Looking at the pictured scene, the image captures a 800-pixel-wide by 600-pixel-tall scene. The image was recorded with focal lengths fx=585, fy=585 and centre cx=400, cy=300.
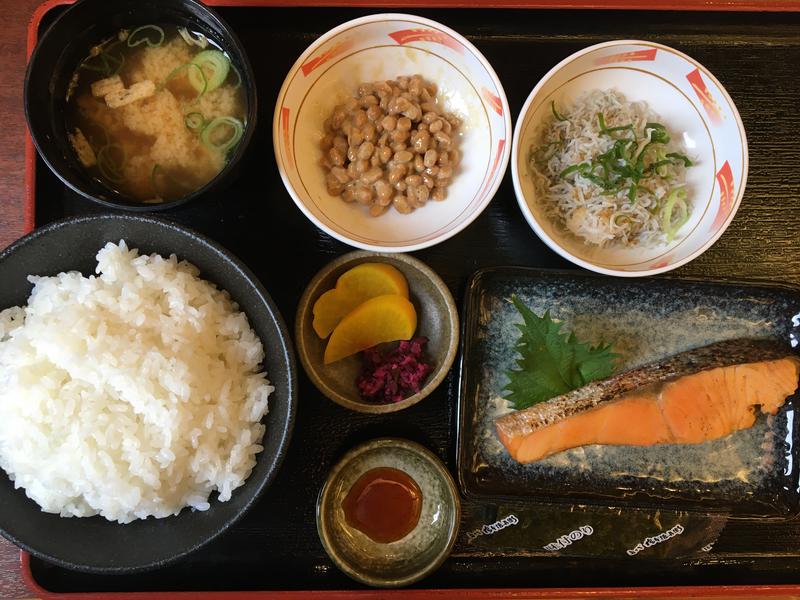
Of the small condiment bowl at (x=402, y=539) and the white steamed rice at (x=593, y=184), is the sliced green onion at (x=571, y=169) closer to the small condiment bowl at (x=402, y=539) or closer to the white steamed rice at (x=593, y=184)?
the white steamed rice at (x=593, y=184)

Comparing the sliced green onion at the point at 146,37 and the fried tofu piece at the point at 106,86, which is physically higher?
the sliced green onion at the point at 146,37

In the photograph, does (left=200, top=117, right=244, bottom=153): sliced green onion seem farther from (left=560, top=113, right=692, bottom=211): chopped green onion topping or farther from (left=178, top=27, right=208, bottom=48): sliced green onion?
(left=560, top=113, right=692, bottom=211): chopped green onion topping

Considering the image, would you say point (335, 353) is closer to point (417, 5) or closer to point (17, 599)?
point (417, 5)

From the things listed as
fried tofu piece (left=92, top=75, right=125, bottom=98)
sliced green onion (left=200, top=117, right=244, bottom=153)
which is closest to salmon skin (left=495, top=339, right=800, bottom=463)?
sliced green onion (left=200, top=117, right=244, bottom=153)

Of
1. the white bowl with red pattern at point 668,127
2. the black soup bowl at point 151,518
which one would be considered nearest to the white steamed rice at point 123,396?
the black soup bowl at point 151,518

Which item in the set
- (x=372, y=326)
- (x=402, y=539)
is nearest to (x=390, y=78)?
(x=372, y=326)

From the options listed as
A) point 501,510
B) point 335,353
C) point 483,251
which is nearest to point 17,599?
point 335,353
